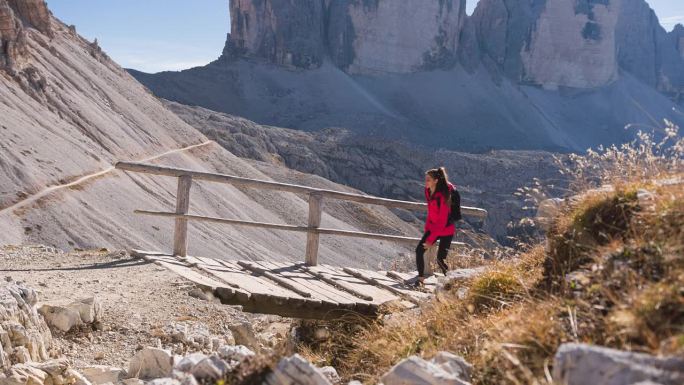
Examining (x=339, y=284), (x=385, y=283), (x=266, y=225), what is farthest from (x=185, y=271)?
(x=385, y=283)

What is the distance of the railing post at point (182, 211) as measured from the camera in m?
10.0

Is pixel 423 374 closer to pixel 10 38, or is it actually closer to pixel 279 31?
pixel 10 38

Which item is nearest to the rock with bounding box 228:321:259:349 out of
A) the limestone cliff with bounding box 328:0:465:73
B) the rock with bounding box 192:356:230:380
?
the rock with bounding box 192:356:230:380

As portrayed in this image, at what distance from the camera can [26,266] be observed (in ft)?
31.4

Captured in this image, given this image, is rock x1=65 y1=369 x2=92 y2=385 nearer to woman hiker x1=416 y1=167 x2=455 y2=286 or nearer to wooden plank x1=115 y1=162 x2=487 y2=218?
wooden plank x1=115 y1=162 x2=487 y2=218

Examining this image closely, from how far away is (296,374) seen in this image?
4.33 meters

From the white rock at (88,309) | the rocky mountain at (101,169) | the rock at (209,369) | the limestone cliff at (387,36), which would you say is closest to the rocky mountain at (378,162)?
the rocky mountain at (101,169)

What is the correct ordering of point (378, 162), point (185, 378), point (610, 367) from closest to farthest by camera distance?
point (610, 367), point (185, 378), point (378, 162)

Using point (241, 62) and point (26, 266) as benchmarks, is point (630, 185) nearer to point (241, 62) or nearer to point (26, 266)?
point (26, 266)

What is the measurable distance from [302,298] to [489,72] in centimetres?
12644

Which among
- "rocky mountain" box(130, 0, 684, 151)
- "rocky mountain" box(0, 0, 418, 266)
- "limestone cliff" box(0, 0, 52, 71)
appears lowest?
"rocky mountain" box(0, 0, 418, 266)

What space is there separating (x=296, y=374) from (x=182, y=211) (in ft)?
19.9

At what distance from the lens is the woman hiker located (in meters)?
9.52

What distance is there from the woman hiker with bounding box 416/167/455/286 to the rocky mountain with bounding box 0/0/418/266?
21.2 meters
